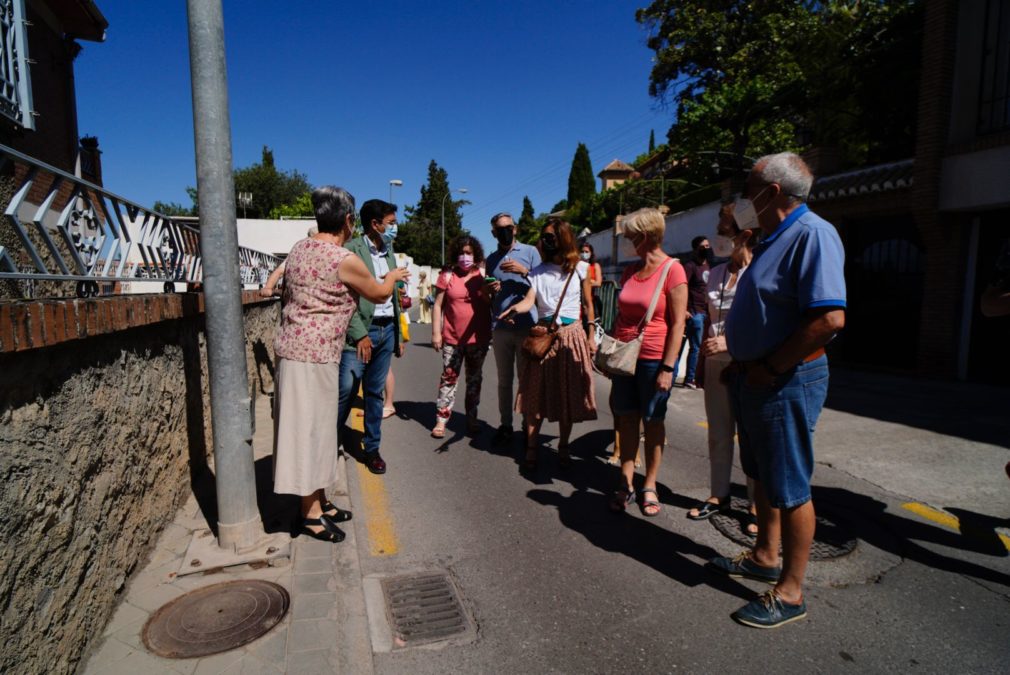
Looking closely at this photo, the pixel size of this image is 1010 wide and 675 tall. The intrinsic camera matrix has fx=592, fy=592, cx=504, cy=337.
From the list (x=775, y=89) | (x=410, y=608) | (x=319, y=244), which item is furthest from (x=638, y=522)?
(x=775, y=89)

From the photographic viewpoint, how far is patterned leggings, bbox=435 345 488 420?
561 cm

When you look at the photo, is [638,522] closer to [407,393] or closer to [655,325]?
[655,325]

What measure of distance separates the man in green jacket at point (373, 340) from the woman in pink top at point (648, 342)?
181cm

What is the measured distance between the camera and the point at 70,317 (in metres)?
2.19

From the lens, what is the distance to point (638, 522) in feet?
12.5

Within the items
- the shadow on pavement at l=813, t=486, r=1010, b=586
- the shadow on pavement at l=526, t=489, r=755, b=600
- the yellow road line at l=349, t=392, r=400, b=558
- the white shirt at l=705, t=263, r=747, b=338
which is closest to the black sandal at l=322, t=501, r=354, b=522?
the yellow road line at l=349, t=392, r=400, b=558

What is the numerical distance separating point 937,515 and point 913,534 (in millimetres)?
469

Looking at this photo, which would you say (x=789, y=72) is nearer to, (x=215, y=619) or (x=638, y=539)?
(x=638, y=539)

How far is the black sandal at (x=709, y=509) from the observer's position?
3.85 m

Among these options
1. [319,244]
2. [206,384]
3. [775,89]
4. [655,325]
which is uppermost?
[775,89]

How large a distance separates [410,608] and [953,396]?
27.2 feet

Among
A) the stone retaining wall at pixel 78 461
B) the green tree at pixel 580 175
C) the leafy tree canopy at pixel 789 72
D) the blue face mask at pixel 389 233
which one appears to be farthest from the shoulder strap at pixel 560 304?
the green tree at pixel 580 175

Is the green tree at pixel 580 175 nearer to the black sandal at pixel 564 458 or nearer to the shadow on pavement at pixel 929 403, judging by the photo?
the shadow on pavement at pixel 929 403

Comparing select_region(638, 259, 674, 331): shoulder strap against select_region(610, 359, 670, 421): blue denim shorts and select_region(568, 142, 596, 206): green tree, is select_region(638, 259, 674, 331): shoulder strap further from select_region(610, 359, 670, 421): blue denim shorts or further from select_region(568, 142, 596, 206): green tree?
select_region(568, 142, 596, 206): green tree
